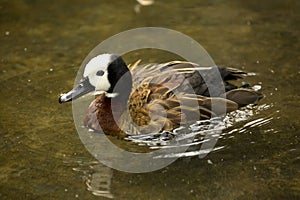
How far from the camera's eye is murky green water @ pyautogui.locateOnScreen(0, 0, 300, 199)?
4215mm

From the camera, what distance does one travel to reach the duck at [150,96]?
4703 mm

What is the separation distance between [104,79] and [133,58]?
1.36m

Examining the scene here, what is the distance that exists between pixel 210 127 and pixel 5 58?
2335 mm

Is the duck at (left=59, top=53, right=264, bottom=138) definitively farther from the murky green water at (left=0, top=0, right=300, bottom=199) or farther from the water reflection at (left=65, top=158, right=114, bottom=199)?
the water reflection at (left=65, top=158, right=114, bottom=199)

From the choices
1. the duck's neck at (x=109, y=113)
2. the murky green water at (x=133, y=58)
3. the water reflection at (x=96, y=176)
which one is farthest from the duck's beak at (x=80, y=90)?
the water reflection at (x=96, y=176)

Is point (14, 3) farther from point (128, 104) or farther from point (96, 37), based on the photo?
point (128, 104)

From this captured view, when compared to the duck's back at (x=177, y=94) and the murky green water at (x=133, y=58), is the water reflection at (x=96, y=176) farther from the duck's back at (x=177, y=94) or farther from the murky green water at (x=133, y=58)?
the duck's back at (x=177, y=94)

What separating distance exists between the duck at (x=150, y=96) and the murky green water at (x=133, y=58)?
0.64ft

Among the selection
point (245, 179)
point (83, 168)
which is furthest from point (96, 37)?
point (245, 179)

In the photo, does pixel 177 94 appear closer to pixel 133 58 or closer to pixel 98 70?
pixel 98 70

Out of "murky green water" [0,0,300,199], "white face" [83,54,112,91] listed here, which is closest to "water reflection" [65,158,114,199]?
"murky green water" [0,0,300,199]

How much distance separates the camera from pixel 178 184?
13.8 ft

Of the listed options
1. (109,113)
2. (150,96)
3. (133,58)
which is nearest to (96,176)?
(109,113)

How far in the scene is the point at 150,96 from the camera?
4715 mm
